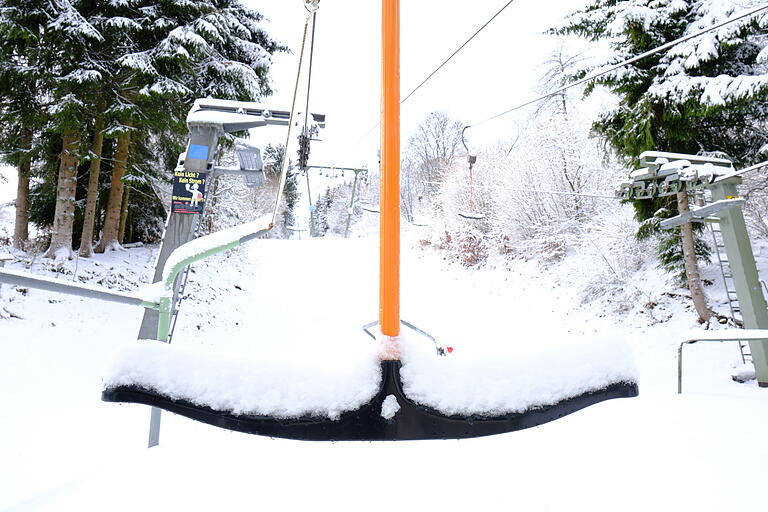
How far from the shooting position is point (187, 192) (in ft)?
17.3

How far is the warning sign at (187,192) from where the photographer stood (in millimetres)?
5211

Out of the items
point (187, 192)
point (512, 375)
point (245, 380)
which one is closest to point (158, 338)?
point (245, 380)

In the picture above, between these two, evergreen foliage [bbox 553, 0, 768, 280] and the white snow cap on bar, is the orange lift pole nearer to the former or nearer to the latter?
the white snow cap on bar

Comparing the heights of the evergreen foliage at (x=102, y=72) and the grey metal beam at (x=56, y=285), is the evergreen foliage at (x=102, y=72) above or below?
above

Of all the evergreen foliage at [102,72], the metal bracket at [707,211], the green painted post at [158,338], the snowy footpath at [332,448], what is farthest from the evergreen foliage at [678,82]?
the green painted post at [158,338]

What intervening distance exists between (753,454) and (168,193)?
11.2 meters

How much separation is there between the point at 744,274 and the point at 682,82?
3.21 meters

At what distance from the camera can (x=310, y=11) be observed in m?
1.63

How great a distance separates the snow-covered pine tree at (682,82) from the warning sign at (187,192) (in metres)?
7.06

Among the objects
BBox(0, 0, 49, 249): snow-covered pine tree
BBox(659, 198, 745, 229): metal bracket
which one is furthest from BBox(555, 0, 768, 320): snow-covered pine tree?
BBox(0, 0, 49, 249): snow-covered pine tree

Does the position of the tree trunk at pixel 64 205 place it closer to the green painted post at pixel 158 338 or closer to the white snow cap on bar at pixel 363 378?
the green painted post at pixel 158 338

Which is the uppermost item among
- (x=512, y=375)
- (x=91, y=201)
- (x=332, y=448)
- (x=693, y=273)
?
(x=91, y=201)

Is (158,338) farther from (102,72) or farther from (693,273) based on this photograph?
(693,273)

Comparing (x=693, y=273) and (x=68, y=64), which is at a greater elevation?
(x=68, y=64)
